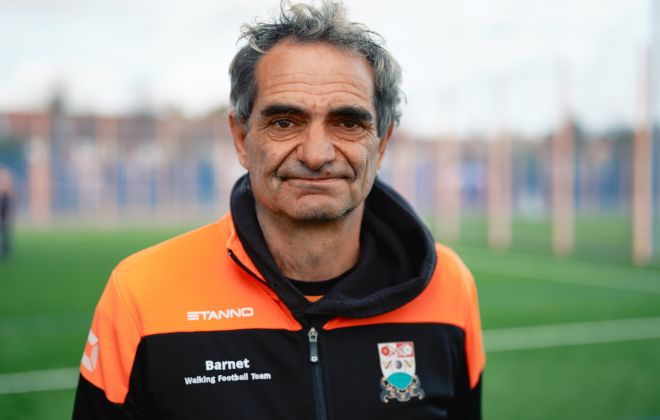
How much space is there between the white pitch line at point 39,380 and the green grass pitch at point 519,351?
14cm

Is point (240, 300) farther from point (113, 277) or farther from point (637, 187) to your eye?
point (637, 187)

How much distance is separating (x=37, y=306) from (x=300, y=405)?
7817 millimetres

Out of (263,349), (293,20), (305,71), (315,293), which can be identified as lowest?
(263,349)

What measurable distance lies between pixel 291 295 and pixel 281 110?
0.59 meters

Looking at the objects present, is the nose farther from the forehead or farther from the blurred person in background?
the blurred person in background

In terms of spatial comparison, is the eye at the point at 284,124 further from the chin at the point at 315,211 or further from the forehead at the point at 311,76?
the chin at the point at 315,211

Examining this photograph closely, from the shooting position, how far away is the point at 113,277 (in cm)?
173

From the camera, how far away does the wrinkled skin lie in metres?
1.70

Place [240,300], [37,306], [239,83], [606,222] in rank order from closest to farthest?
[240,300], [239,83], [37,306], [606,222]

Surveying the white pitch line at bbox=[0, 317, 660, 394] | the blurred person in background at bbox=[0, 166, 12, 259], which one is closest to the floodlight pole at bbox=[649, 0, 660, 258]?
the white pitch line at bbox=[0, 317, 660, 394]

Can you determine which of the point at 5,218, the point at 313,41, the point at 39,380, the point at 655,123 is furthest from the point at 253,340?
the point at 5,218

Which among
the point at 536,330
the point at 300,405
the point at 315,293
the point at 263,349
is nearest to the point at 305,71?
the point at 315,293

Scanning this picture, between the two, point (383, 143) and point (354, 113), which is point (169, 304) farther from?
point (383, 143)

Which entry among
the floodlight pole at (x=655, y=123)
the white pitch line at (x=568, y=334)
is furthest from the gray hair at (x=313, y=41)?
the floodlight pole at (x=655, y=123)
